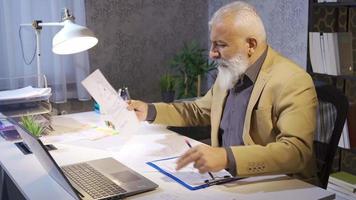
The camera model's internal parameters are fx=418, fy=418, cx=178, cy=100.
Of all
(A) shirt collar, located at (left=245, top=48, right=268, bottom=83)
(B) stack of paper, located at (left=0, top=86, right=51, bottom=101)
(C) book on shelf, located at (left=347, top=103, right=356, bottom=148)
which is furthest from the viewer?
(C) book on shelf, located at (left=347, top=103, right=356, bottom=148)

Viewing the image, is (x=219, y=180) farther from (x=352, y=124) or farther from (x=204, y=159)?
(x=352, y=124)

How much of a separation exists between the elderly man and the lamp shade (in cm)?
37

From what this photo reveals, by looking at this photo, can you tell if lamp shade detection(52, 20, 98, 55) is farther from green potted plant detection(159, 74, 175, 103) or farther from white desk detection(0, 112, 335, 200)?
green potted plant detection(159, 74, 175, 103)

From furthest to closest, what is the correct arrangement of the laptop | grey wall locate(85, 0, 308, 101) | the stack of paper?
grey wall locate(85, 0, 308, 101), the stack of paper, the laptop

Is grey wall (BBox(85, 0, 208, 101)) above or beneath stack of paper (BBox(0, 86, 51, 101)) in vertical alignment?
above

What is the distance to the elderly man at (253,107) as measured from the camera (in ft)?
4.12

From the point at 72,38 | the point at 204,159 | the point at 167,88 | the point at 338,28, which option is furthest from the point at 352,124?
the point at 72,38

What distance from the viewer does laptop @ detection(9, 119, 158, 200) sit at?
1.15m

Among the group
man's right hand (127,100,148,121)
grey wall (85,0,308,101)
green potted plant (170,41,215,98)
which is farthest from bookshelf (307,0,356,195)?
man's right hand (127,100,148,121)

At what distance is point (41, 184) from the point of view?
128 cm

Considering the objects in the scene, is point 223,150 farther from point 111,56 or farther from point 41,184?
point 111,56

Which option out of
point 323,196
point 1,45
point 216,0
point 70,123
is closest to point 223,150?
point 323,196

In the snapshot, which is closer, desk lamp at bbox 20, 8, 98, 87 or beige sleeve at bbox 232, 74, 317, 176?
beige sleeve at bbox 232, 74, 317, 176

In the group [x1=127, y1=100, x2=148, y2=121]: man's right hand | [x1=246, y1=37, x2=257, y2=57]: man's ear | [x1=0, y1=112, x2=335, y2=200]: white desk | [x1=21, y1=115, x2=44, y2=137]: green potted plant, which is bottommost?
[x1=0, y1=112, x2=335, y2=200]: white desk
